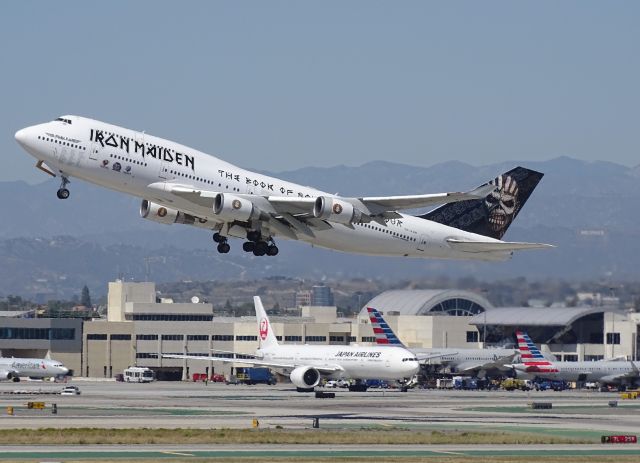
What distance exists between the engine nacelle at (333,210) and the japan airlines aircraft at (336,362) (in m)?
35.6

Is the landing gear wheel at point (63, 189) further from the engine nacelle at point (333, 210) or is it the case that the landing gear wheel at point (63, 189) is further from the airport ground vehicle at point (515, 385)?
the airport ground vehicle at point (515, 385)

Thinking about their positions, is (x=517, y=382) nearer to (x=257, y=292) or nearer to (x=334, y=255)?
(x=257, y=292)

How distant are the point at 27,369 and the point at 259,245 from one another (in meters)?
71.5

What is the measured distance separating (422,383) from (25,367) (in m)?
42.5

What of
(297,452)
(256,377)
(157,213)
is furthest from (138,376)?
(297,452)

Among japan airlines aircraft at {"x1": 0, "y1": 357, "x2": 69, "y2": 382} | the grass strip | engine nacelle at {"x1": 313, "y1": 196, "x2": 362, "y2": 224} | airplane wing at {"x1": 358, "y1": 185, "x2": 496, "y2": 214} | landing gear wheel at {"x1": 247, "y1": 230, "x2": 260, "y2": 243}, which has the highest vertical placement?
airplane wing at {"x1": 358, "y1": 185, "x2": 496, "y2": 214}

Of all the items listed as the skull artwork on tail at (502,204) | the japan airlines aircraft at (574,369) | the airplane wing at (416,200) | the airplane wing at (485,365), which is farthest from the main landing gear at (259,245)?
the airplane wing at (485,365)

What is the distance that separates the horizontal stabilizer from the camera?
63.3 meters

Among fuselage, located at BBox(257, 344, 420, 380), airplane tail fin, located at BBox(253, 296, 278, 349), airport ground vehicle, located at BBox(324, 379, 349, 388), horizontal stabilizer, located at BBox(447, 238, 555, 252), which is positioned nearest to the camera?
horizontal stabilizer, located at BBox(447, 238, 555, 252)

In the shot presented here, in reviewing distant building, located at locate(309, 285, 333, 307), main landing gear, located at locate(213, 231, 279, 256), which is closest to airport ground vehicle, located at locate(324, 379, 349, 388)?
distant building, located at locate(309, 285, 333, 307)

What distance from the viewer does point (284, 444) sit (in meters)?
52.5

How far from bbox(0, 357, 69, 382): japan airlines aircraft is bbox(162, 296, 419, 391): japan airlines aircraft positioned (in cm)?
3192

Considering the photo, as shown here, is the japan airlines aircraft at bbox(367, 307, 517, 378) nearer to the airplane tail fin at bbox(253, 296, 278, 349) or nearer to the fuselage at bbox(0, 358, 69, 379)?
the airplane tail fin at bbox(253, 296, 278, 349)

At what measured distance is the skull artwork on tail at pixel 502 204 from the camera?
73812mm
